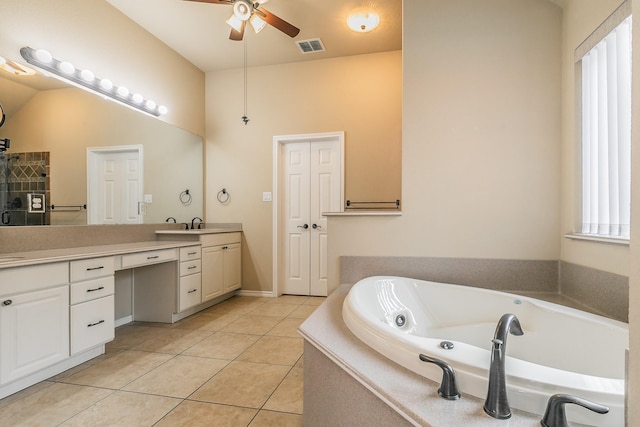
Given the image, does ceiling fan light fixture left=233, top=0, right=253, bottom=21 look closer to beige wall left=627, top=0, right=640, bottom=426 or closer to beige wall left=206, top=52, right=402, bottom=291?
beige wall left=206, top=52, right=402, bottom=291

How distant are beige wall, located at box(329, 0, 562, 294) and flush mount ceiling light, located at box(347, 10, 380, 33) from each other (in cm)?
82

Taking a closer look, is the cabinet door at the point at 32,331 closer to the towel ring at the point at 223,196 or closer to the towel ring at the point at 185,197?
the towel ring at the point at 185,197

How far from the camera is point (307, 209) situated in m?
4.06

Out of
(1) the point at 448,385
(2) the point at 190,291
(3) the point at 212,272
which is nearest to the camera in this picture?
(1) the point at 448,385

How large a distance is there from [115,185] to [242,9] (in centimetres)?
187

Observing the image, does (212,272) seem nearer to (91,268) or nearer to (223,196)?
(223,196)

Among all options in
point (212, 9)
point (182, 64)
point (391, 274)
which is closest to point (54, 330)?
point (391, 274)

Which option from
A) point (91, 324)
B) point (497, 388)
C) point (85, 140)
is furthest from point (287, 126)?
point (497, 388)

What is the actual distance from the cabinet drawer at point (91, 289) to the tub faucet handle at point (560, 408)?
2.48 meters

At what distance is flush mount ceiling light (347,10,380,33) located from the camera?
2980mm

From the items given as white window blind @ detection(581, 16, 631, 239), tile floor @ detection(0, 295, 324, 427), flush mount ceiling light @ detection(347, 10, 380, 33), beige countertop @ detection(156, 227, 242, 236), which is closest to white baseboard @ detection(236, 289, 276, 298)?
beige countertop @ detection(156, 227, 242, 236)

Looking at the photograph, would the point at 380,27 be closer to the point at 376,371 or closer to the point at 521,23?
the point at 521,23

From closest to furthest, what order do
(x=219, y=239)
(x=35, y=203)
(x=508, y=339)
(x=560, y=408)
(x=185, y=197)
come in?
(x=560, y=408), (x=508, y=339), (x=35, y=203), (x=219, y=239), (x=185, y=197)

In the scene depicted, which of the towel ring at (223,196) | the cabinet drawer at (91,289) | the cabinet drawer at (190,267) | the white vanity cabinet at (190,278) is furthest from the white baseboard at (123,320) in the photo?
the towel ring at (223,196)
